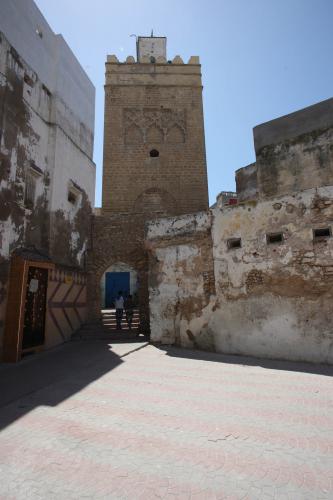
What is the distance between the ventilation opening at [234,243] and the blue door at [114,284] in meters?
10.1

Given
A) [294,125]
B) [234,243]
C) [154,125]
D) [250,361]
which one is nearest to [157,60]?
[154,125]

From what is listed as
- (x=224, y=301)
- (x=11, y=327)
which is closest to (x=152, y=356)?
(x=224, y=301)

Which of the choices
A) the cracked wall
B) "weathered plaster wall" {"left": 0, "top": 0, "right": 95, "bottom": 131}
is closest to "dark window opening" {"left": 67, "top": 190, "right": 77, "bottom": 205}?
"weathered plaster wall" {"left": 0, "top": 0, "right": 95, "bottom": 131}

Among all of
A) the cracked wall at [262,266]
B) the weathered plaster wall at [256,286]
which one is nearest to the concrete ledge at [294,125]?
the cracked wall at [262,266]

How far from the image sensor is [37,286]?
7902mm

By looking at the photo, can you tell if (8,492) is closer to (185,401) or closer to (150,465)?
(150,465)

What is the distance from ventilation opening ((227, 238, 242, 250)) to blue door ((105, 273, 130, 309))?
33.0 ft

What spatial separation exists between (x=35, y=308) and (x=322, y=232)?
658 cm

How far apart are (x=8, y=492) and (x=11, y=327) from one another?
206 inches

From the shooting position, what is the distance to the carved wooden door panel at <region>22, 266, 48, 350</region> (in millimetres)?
7453

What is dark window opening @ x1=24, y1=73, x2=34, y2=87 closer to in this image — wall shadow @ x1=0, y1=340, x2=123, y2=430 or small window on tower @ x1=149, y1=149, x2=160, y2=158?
wall shadow @ x1=0, y1=340, x2=123, y2=430

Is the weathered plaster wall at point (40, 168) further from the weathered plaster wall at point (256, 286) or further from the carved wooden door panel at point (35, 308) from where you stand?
the weathered plaster wall at point (256, 286)

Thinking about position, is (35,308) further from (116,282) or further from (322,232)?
(116,282)

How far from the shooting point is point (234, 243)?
7227 mm
